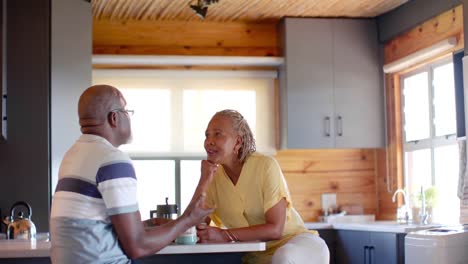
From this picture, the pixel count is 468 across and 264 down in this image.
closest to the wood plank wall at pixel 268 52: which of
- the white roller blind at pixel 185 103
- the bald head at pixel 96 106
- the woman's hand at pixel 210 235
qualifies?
the white roller blind at pixel 185 103

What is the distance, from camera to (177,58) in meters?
6.42

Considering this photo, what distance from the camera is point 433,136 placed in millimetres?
5883

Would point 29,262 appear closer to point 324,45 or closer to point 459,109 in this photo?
point 459,109

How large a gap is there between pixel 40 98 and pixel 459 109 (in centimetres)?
273

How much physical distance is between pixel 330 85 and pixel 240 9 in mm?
963

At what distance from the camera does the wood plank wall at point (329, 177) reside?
263 inches

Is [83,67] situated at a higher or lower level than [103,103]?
higher

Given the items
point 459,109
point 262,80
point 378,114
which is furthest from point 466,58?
point 262,80

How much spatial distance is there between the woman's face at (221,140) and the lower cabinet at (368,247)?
2254 mm

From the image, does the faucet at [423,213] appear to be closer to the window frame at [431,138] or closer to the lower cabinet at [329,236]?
the window frame at [431,138]

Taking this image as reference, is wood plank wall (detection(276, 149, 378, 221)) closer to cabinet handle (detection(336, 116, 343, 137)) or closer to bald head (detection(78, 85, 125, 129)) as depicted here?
cabinet handle (detection(336, 116, 343, 137))

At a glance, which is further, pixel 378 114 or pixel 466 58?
pixel 378 114

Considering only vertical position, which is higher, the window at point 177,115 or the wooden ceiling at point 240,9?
the wooden ceiling at point 240,9

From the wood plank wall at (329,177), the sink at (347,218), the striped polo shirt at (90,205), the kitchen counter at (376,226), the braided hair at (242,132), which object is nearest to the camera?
the striped polo shirt at (90,205)
